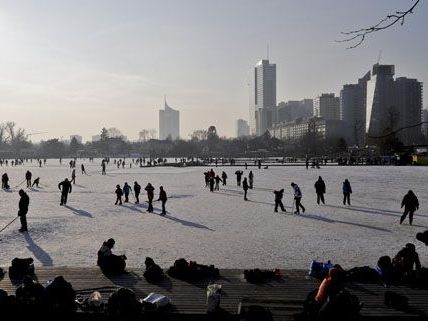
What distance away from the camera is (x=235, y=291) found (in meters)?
8.32

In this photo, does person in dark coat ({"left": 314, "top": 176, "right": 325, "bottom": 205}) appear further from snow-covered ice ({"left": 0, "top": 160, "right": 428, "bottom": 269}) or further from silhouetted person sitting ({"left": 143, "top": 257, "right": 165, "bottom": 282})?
silhouetted person sitting ({"left": 143, "top": 257, "right": 165, "bottom": 282})

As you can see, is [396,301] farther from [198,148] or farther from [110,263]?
[198,148]

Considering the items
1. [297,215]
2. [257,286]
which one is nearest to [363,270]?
[257,286]

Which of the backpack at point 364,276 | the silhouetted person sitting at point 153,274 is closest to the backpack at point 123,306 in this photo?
the silhouetted person sitting at point 153,274

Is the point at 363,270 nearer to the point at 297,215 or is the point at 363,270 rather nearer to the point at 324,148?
the point at 297,215

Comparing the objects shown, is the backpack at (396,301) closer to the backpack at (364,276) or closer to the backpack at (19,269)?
the backpack at (364,276)

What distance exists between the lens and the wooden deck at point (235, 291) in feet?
24.0

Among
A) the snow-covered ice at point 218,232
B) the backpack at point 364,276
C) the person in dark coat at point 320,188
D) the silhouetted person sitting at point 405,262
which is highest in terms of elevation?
the person in dark coat at point 320,188

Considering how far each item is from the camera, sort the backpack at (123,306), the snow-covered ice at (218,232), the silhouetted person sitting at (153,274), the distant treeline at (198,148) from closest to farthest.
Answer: the backpack at (123,306) → the silhouetted person sitting at (153,274) → the snow-covered ice at (218,232) → the distant treeline at (198,148)

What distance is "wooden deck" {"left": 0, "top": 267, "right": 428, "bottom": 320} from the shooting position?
7.31 m

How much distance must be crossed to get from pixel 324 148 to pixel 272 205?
113 m

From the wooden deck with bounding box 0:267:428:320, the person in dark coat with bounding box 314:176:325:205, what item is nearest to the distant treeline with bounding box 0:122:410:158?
the person in dark coat with bounding box 314:176:325:205

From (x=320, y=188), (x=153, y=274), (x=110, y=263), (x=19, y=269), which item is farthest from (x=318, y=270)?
(x=320, y=188)

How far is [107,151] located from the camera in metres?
186
